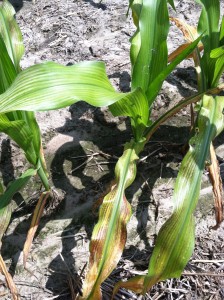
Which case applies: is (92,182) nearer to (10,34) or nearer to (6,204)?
(6,204)

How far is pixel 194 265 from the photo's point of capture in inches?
53.2

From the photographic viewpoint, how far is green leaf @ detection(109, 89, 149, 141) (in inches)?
50.4

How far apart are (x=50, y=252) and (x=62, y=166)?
363mm

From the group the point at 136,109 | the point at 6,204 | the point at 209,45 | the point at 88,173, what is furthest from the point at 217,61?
the point at 6,204

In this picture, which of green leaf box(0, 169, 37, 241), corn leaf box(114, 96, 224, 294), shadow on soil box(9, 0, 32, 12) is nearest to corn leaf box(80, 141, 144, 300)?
corn leaf box(114, 96, 224, 294)

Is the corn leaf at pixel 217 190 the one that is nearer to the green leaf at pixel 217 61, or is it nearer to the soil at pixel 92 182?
the soil at pixel 92 182

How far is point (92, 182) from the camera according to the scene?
159cm

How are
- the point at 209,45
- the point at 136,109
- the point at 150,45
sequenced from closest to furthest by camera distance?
1. the point at 136,109
2. the point at 150,45
3. the point at 209,45

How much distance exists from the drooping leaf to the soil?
482mm

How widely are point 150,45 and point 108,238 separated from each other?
0.68 metres

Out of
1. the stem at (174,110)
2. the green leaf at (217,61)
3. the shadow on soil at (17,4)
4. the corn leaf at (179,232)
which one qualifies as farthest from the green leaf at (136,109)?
the shadow on soil at (17,4)

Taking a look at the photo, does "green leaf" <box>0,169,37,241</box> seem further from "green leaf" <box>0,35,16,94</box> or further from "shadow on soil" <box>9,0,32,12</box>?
"shadow on soil" <box>9,0,32,12</box>

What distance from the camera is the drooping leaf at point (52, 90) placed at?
108cm

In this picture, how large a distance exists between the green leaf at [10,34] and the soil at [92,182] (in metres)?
0.38
